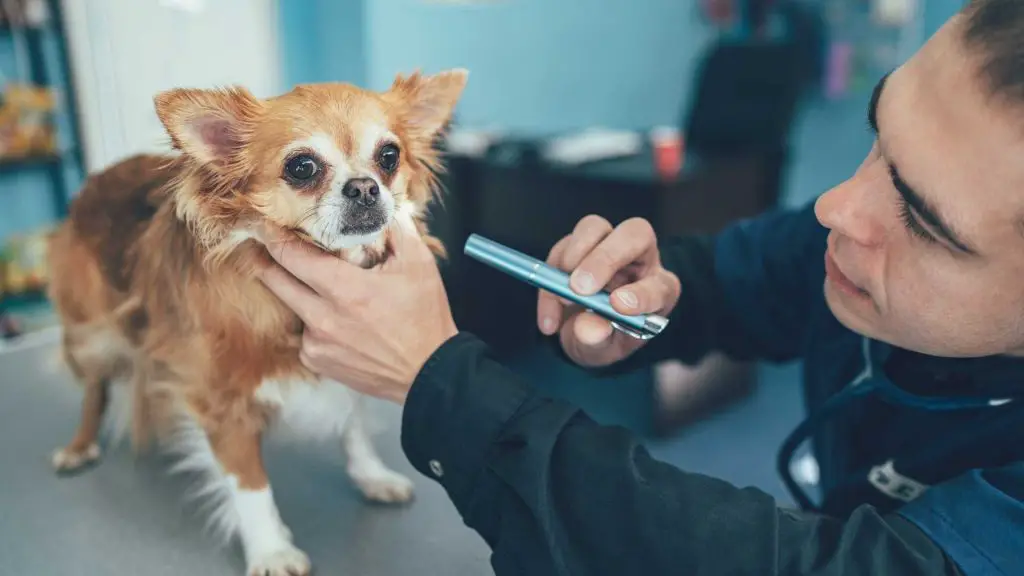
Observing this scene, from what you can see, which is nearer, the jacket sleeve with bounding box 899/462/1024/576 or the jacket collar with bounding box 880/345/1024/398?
the jacket sleeve with bounding box 899/462/1024/576

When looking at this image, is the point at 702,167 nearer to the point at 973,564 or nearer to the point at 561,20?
the point at 561,20

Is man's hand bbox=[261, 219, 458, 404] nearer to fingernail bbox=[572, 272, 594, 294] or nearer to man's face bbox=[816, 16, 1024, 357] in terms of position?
fingernail bbox=[572, 272, 594, 294]

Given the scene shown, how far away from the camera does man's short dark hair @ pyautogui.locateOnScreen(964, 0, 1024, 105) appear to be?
1.56ft

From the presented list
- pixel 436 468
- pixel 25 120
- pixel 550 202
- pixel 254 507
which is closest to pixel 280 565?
pixel 254 507

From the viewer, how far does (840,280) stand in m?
0.66

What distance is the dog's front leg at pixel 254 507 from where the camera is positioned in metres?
0.68

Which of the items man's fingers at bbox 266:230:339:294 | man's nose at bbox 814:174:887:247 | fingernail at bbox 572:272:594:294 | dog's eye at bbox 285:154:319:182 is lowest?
fingernail at bbox 572:272:594:294

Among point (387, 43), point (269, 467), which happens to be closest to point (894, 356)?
point (269, 467)

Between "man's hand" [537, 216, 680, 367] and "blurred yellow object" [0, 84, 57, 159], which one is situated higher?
"man's hand" [537, 216, 680, 367]

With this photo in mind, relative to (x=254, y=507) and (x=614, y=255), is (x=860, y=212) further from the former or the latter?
(x=254, y=507)

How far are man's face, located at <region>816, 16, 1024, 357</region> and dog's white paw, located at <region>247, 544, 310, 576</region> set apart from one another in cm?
51

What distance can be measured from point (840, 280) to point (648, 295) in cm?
16

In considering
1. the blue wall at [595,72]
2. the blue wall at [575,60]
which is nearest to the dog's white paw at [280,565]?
the blue wall at [595,72]

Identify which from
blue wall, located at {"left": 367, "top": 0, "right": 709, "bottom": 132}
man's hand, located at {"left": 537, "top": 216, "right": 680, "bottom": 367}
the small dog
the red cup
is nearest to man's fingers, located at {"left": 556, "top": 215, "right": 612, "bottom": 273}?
man's hand, located at {"left": 537, "top": 216, "right": 680, "bottom": 367}
